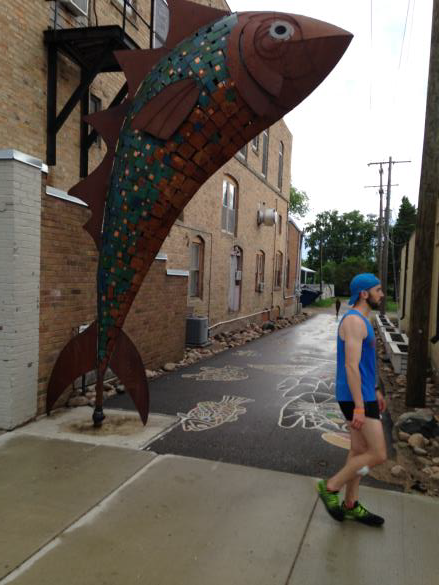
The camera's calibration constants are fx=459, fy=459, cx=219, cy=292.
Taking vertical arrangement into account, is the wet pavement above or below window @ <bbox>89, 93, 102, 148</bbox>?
below

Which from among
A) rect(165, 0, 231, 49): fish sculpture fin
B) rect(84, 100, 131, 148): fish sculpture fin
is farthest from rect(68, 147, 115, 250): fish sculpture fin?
rect(165, 0, 231, 49): fish sculpture fin

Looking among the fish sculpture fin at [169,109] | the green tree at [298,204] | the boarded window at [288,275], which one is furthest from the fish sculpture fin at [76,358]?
the green tree at [298,204]

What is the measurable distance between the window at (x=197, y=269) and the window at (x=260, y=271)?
6.44m

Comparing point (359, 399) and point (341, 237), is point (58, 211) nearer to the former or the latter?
point (359, 399)

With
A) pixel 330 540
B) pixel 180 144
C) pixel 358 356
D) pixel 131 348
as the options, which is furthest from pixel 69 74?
pixel 330 540

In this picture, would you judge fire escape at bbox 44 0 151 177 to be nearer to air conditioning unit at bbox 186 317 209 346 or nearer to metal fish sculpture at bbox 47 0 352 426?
metal fish sculpture at bbox 47 0 352 426

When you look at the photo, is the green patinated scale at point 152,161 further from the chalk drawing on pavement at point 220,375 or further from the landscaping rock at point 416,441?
the chalk drawing on pavement at point 220,375

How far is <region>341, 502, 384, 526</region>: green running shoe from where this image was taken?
10.5 feet

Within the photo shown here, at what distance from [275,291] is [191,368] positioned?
15027 millimetres

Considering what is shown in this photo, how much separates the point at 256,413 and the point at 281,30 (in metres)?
4.35

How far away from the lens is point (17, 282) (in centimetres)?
489

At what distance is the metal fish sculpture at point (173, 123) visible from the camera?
12.4 ft

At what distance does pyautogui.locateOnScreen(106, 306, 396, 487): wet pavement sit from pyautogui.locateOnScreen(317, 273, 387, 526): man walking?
0.83 metres

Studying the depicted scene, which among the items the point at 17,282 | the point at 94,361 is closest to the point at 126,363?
the point at 94,361
